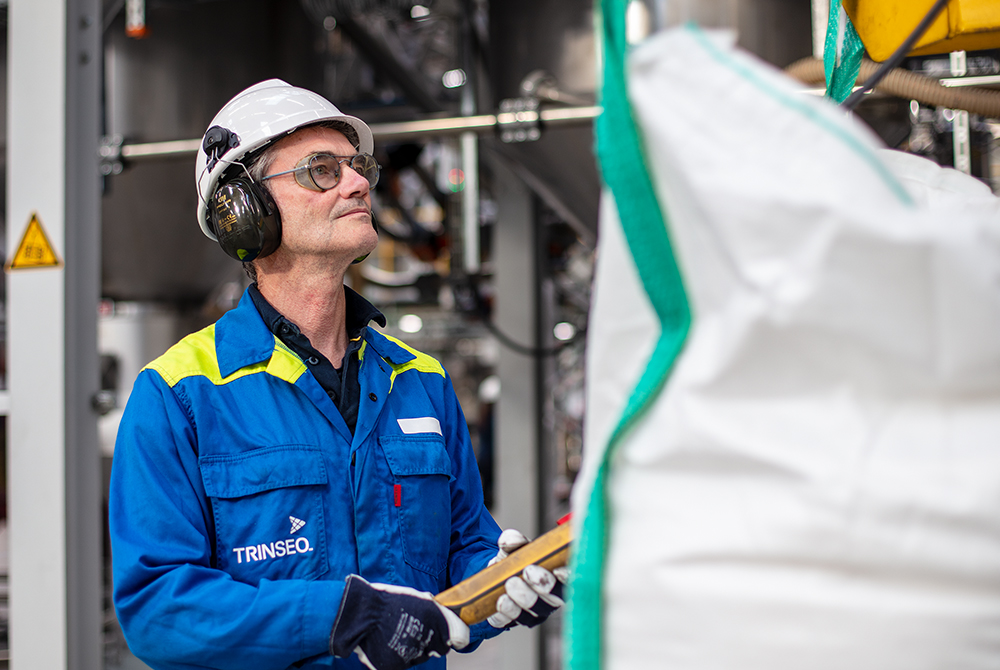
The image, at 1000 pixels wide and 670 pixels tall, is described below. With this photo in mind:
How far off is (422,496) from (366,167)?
582 millimetres

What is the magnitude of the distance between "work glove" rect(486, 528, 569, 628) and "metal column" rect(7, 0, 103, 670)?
109 centimetres

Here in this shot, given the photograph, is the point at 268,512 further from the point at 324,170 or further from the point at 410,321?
the point at 410,321

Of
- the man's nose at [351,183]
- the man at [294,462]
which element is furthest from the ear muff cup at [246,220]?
the man's nose at [351,183]

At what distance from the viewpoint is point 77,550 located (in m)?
1.70

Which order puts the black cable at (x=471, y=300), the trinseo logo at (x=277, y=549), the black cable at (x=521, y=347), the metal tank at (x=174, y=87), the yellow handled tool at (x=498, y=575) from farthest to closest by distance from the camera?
the black cable at (x=471, y=300) → the black cable at (x=521, y=347) → the metal tank at (x=174, y=87) → the trinseo logo at (x=277, y=549) → the yellow handled tool at (x=498, y=575)

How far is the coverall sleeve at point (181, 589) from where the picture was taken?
3.22ft

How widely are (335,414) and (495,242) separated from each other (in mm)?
2045

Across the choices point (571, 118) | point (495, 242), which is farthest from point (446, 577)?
point (495, 242)

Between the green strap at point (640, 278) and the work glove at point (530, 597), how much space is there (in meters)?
0.39

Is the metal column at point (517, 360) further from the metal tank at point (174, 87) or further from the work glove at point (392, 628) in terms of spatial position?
the work glove at point (392, 628)

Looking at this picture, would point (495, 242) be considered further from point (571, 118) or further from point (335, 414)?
point (335, 414)

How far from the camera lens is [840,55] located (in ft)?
3.08

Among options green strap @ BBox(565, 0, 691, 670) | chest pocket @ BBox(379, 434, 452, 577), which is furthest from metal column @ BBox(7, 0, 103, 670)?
green strap @ BBox(565, 0, 691, 670)

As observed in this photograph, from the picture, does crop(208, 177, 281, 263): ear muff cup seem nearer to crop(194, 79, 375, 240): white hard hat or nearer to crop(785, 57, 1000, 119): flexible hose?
crop(194, 79, 375, 240): white hard hat
